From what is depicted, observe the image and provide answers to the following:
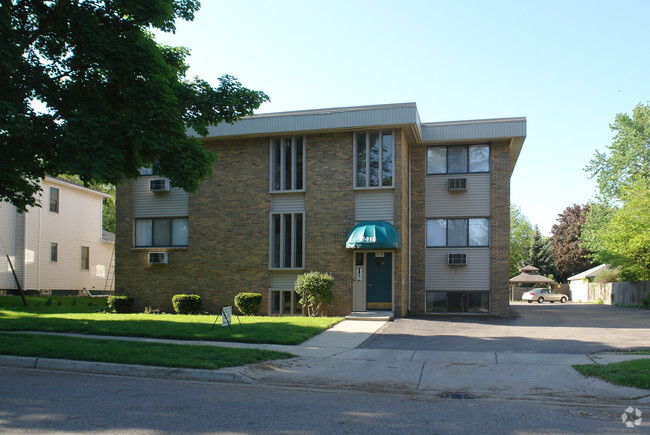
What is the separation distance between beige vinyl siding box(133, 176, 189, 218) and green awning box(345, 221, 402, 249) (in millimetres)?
7317

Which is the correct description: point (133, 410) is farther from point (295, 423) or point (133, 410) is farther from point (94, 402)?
point (295, 423)

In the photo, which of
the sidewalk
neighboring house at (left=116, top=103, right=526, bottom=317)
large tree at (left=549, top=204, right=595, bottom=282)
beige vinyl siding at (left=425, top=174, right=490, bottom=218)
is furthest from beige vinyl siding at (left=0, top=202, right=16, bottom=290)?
large tree at (left=549, top=204, right=595, bottom=282)

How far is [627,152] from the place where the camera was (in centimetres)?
4725

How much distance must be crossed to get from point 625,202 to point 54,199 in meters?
35.6

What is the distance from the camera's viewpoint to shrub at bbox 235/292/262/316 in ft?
66.1

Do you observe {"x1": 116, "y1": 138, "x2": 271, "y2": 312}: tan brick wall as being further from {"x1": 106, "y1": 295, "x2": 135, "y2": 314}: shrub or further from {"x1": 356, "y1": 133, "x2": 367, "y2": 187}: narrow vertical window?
{"x1": 356, "y1": 133, "x2": 367, "y2": 187}: narrow vertical window

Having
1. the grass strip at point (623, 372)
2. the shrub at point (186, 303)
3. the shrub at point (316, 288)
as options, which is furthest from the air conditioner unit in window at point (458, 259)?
the grass strip at point (623, 372)

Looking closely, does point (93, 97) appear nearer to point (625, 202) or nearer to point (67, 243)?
point (67, 243)

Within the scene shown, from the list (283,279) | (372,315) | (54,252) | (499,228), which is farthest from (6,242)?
(499,228)

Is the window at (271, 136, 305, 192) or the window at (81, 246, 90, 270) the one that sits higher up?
the window at (271, 136, 305, 192)

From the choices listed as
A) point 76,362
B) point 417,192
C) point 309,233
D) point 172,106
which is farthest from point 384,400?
point 417,192

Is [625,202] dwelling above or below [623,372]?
above

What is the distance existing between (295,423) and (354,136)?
14802 millimetres

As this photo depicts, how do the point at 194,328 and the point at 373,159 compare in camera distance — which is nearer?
the point at 194,328
